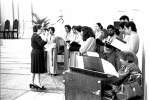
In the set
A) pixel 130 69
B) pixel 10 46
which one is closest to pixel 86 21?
pixel 10 46

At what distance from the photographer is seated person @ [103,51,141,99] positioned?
7.34 ft

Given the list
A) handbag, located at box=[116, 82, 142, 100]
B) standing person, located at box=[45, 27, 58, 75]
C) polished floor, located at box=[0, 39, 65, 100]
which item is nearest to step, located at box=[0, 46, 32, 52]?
polished floor, located at box=[0, 39, 65, 100]

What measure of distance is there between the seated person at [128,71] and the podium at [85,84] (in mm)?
80

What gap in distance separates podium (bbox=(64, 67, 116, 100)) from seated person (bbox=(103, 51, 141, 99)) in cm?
8

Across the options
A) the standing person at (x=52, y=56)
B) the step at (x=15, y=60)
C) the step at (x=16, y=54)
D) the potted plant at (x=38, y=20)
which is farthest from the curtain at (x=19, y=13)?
the standing person at (x=52, y=56)

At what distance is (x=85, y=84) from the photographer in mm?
2297

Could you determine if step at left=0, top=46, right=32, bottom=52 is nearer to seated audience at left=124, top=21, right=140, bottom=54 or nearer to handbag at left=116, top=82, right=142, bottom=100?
seated audience at left=124, top=21, right=140, bottom=54

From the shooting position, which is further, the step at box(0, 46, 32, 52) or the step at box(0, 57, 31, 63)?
the step at box(0, 46, 32, 52)

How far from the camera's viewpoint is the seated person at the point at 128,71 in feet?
7.34

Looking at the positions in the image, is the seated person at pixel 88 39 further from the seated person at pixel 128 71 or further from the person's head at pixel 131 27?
the seated person at pixel 128 71

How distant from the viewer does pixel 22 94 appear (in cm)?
498

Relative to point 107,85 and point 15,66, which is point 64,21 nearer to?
point 15,66

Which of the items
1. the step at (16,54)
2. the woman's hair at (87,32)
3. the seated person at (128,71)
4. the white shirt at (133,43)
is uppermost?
the woman's hair at (87,32)

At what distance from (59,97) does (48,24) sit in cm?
634
